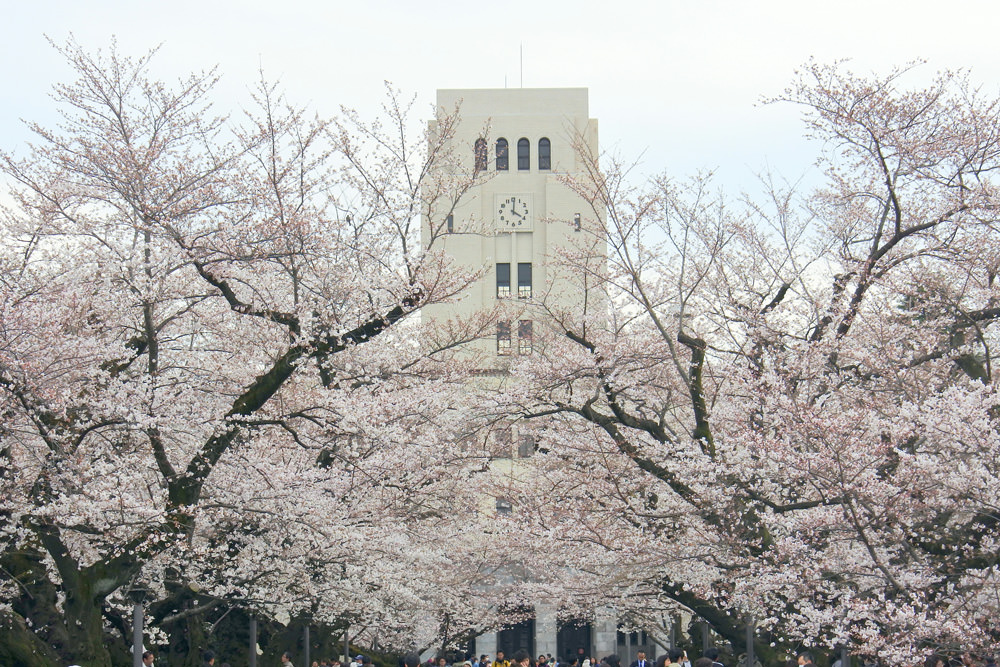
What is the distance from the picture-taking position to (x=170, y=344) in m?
18.6

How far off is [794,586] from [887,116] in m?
5.71

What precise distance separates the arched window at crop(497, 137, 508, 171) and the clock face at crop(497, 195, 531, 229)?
140 centimetres

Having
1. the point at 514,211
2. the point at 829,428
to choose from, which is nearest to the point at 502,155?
the point at 514,211

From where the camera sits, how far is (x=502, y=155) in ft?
177

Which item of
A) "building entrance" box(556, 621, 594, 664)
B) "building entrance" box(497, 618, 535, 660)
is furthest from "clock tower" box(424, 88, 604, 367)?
"building entrance" box(556, 621, 594, 664)

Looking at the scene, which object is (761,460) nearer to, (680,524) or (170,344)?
(680,524)

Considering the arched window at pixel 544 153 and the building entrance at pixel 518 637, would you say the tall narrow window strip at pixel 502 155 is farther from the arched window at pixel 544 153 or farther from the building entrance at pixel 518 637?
the building entrance at pixel 518 637

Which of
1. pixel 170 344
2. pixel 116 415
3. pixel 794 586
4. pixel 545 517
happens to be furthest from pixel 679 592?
pixel 170 344

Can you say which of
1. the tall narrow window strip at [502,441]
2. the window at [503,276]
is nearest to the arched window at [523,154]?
the window at [503,276]

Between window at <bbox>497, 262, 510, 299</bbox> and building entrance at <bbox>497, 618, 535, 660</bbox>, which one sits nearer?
building entrance at <bbox>497, 618, 535, 660</bbox>

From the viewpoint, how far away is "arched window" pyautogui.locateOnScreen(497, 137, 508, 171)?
5381cm

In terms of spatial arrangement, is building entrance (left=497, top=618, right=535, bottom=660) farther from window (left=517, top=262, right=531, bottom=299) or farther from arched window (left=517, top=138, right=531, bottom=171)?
arched window (left=517, top=138, right=531, bottom=171)

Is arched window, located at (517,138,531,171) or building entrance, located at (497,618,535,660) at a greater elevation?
arched window, located at (517,138,531,171)

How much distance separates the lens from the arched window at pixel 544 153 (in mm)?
54406
